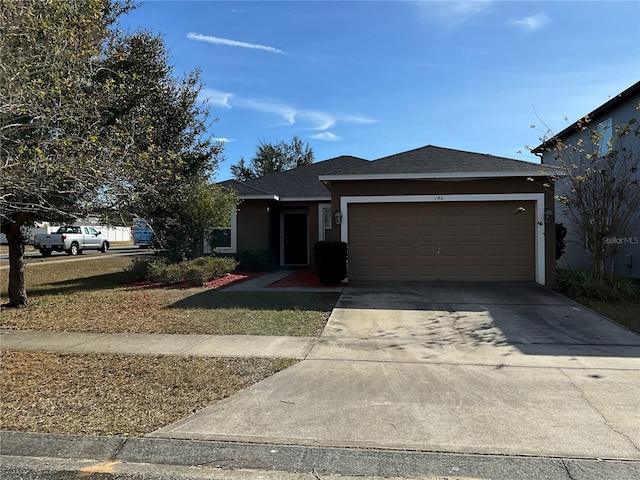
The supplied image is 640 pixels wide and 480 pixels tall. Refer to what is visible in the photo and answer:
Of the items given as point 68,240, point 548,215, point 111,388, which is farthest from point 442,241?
point 68,240

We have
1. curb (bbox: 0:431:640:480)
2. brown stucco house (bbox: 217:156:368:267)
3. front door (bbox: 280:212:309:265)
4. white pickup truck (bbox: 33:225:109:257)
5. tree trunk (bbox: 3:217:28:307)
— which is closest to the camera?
curb (bbox: 0:431:640:480)

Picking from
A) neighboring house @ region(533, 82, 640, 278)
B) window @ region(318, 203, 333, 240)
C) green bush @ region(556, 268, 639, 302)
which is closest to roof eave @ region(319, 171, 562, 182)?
neighboring house @ region(533, 82, 640, 278)

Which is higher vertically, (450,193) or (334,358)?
(450,193)

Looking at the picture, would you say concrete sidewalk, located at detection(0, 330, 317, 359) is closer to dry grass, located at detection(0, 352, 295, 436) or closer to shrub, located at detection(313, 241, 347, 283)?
dry grass, located at detection(0, 352, 295, 436)

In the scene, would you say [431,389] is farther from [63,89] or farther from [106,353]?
[63,89]

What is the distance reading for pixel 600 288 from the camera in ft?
35.3

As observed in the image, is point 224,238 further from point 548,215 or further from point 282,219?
point 548,215

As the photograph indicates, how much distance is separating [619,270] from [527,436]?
14.0 m

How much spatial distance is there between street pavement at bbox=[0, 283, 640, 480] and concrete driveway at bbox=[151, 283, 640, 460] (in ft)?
0.06

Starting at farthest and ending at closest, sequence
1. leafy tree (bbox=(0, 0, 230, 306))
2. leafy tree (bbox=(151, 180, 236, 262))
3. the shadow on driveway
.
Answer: leafy tree (bbox=(151, 180, 236, 262)), the shadow on driveway, leafy tree (bbox=(0, 0, 230, 306))

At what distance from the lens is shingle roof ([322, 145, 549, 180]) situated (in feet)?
41.7

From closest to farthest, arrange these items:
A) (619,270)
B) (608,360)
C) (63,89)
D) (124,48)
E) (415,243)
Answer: (63,89), (608,360), (124,48), (415,243), (619,270)

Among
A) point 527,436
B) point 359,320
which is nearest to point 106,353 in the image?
point 359,320

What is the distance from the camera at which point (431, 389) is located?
5.20 m
